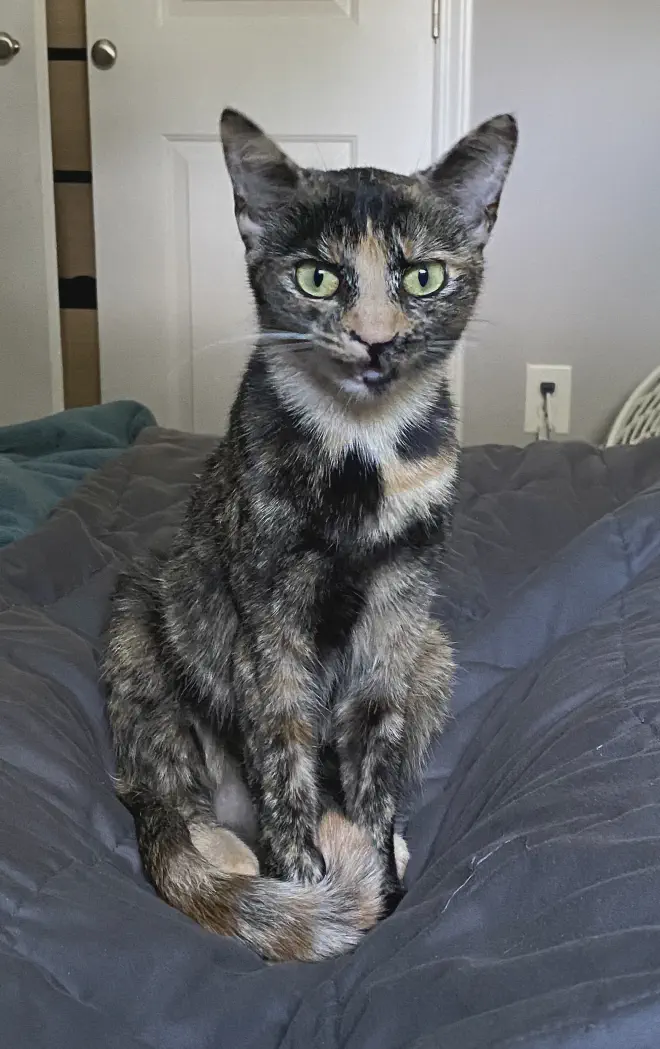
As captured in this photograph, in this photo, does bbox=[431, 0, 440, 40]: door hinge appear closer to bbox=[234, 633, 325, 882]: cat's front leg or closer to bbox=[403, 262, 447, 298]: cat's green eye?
bbox=[403, 262, 447, 298]: cat's green eye

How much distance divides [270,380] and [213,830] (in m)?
0.46

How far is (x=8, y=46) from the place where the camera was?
2541 millimetres

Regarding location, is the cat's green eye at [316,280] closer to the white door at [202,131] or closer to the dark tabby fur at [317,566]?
the dark tabby fur at [317,566]

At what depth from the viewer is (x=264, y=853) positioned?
38.9 inches

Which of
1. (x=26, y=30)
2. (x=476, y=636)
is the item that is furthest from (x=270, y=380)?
(x=26, y=30)

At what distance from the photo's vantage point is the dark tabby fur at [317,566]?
945 millimetres

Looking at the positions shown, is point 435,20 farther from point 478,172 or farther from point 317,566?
point 317,566

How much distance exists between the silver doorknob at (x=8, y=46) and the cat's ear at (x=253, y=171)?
1.86m

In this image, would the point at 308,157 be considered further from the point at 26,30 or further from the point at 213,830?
the point at 213,830

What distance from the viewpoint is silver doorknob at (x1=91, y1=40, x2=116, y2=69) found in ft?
8.34

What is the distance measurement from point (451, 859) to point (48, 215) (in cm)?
227

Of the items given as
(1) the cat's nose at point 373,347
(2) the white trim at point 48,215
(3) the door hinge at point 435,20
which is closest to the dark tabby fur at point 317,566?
(1) the cat's nose at point 373,347

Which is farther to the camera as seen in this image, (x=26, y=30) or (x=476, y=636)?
(x=26, y=30)

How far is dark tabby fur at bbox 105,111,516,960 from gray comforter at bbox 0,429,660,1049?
59 millimetres
